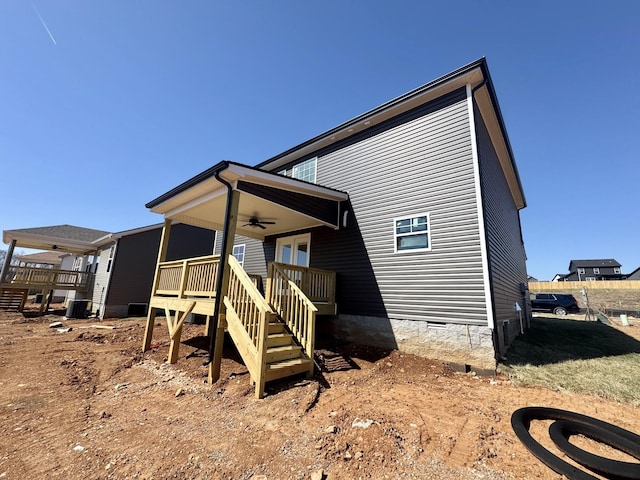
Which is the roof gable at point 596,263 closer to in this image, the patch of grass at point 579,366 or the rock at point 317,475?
the patch of grass at point 579,366

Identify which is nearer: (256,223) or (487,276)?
(487,276)

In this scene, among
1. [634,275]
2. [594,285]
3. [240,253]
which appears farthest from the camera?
[634,275]

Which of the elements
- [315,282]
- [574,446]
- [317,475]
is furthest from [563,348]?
[317,475]

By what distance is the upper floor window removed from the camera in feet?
33.0

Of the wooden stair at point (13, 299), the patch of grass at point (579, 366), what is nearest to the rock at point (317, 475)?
the patch of grass at point (579, 366)

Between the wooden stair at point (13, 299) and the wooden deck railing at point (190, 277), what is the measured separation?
43.8ft

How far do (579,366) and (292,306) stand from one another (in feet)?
21.0

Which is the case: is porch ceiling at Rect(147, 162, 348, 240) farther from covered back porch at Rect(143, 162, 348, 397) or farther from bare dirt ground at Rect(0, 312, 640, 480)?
bare dirt ground at Rect(0, 312, 640, 480)

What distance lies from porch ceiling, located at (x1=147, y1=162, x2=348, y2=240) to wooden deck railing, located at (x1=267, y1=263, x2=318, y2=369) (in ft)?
5.93

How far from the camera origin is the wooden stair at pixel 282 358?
4.29 metres

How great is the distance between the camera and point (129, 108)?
963 centimetres

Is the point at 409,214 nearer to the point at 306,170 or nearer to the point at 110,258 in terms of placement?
the point at 306,170

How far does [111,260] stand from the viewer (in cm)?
1402

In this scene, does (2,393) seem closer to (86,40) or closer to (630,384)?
(86,40)
